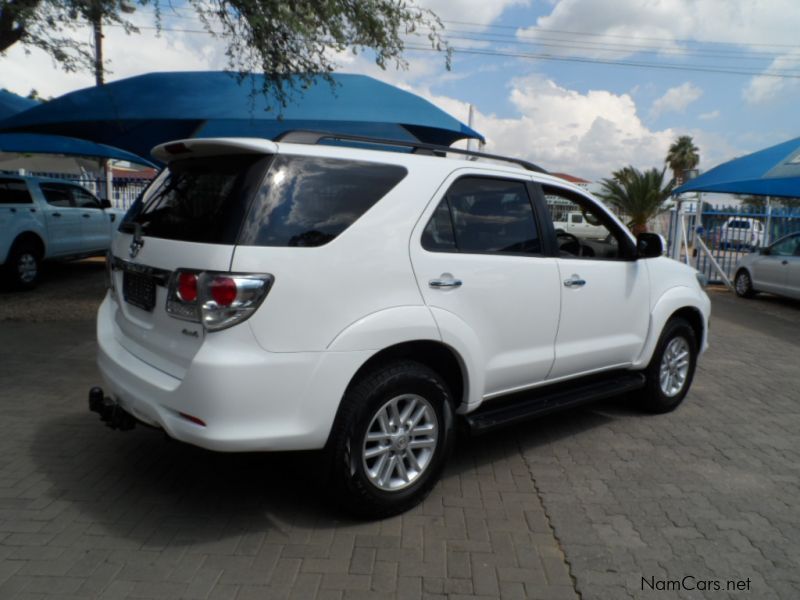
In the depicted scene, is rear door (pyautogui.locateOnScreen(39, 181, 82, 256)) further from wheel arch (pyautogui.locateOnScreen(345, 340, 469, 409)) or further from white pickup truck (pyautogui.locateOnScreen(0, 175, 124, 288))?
wheel arch (pyautogui.locateOnScreen(345, 340, 469, 409))

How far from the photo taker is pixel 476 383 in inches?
140

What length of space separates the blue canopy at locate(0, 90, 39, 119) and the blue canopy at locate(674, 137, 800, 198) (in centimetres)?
1390

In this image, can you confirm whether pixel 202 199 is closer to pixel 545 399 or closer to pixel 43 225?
pixel 545 399

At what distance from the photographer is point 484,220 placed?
3.69 metres

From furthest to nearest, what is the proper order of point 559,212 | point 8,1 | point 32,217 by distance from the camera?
point 32,217, point 8,1, point 559,212

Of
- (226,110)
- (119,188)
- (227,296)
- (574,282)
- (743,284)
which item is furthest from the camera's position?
(119,188)

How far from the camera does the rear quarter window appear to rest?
111 inches

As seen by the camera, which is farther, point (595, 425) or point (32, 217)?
point (32, 217)

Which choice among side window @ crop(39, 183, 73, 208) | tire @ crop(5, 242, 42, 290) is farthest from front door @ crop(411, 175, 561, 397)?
side window @ crop(39, 183, 73, 208)

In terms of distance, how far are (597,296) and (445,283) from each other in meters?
1.43

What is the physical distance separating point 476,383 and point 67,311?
7.12 metres

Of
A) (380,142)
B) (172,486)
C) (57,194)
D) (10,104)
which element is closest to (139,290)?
(172,486)

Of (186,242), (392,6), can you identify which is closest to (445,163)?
(186,242)

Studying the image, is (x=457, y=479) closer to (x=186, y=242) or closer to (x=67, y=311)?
(x=186, y=242)
